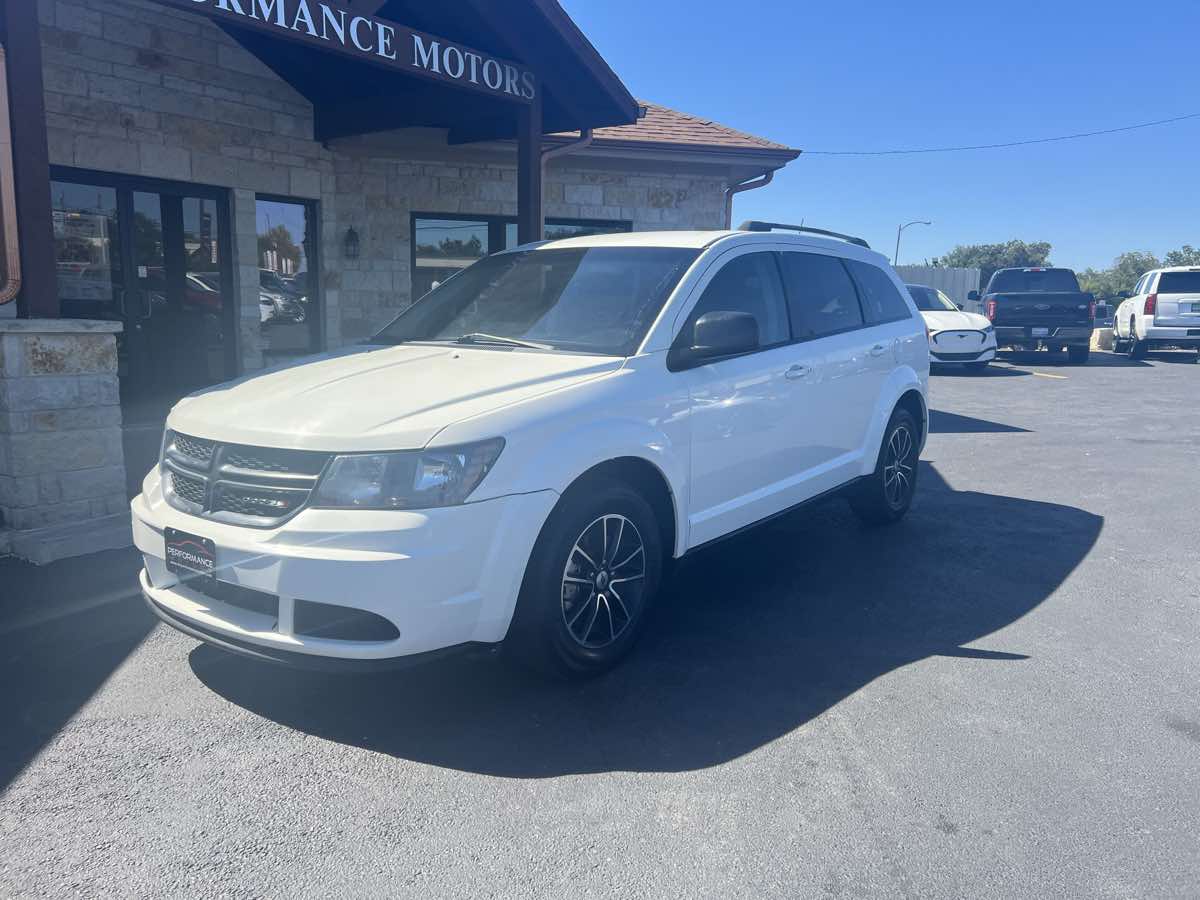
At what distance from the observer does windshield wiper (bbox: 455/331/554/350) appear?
432 cm

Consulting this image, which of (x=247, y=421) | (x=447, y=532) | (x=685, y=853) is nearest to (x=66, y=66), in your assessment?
(x=247, y=421)

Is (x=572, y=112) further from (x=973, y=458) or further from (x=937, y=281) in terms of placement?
(x=937, y=281)

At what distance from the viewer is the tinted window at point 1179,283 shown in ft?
68.0

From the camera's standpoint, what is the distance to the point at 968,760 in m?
3.28

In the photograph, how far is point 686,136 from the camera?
12117 mm

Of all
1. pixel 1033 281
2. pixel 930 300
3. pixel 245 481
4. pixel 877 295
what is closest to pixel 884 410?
pixel 877 295

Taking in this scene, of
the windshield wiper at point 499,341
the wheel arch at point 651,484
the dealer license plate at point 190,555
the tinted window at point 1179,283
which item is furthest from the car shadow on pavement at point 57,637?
the tinted window at point 1179,283

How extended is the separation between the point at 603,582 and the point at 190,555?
157 centimetres

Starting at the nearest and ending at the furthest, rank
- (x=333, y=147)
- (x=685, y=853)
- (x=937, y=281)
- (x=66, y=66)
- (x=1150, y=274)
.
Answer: (x=685, y=853), (x=66, y=66), (x=333, y=147), (x=1150, y=274), (x=937, y=281)

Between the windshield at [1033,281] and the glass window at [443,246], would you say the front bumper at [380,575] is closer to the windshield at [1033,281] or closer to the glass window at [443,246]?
the glass window at [443,246]

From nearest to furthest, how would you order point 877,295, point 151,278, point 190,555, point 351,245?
1. point 190,555
2. point 877,295
3. point 151,278
4. point 351,245

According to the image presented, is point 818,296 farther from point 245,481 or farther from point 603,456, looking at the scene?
point 245,481

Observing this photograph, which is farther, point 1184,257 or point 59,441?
point 1184,257

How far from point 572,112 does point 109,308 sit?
4.99 m
